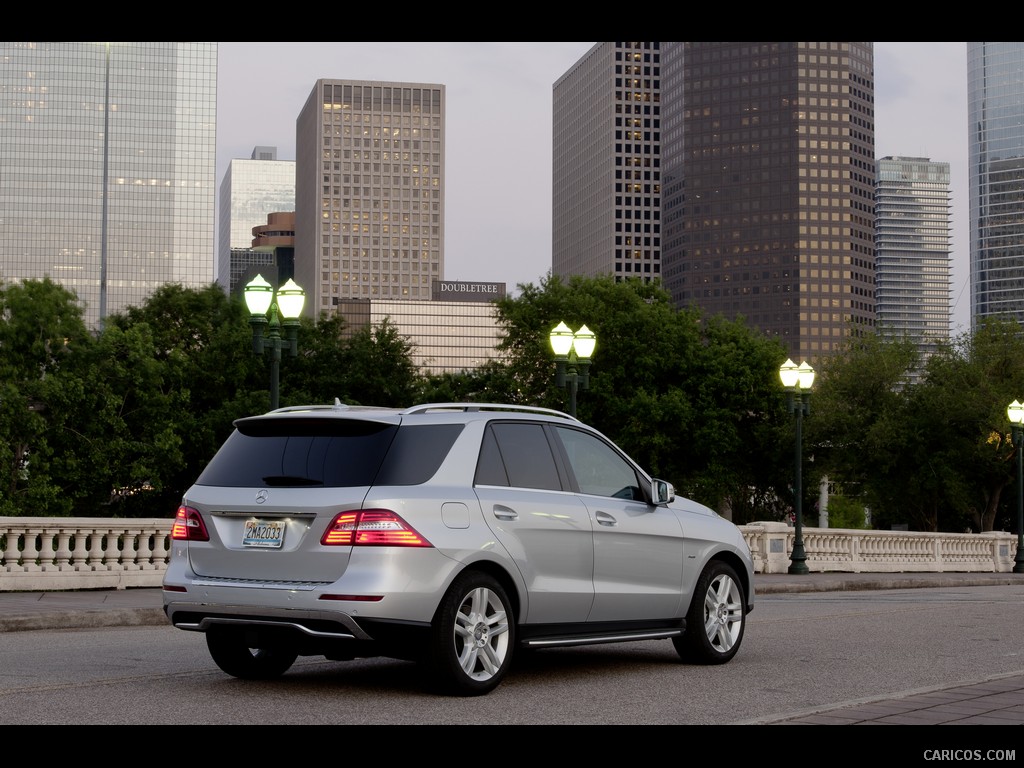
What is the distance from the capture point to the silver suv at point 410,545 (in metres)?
8.02

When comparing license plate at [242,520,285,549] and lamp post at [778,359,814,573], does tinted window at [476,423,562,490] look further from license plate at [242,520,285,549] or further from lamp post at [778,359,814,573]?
lamp post at [778,359,814,573]

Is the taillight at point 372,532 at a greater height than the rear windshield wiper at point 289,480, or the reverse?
the rear windshield wiper at point 289,480

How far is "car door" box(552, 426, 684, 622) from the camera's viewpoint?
31.3 feet

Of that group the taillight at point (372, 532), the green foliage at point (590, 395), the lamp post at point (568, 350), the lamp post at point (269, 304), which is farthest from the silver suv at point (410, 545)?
the green foliage at point (590, 395)

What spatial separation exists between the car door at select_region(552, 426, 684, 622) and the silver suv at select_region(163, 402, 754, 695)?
17 millimetres

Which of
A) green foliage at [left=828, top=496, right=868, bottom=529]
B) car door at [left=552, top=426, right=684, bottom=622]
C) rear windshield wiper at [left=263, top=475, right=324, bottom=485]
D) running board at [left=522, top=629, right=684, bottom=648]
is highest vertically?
rear windshield wiper at [left=263, top=475, right=324, bottom=485]

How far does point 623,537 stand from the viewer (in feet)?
31.9

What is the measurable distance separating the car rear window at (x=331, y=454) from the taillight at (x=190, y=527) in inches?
9.1

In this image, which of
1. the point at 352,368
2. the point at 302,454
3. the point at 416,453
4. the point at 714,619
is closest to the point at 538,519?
the point at 416,453

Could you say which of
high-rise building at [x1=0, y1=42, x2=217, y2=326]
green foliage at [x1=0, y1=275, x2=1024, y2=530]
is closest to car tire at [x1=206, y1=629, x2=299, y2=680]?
green foliage at [x1=0, y1=275, x2=1024, y2=530]

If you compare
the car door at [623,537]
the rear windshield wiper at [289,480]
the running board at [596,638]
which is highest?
the rear windshield wiper at [289,480]

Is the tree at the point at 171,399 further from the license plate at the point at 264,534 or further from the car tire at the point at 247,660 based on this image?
the license plate at the point at 264,534

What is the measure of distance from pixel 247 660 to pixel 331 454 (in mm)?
1673
